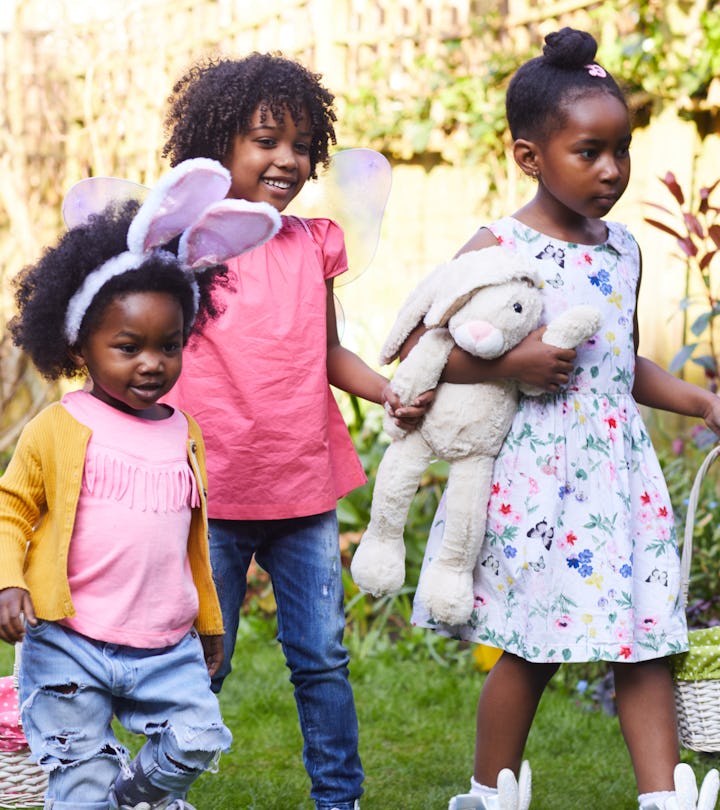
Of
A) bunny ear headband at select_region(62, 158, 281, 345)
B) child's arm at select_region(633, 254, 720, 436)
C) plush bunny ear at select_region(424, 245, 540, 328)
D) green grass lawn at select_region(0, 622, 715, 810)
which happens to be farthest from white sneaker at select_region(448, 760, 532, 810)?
bunny ear headband at select_region(62, 158, 281, 345)

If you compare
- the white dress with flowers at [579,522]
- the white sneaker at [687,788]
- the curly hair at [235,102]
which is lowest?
the white sneaker at [687,788]

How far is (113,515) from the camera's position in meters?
2.42

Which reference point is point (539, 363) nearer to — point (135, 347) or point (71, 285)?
point (135, 347)

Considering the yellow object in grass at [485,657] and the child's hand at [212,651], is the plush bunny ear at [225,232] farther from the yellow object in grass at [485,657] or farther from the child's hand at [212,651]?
the yellow object in grass at [485,657]

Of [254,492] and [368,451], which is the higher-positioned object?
[254,492]

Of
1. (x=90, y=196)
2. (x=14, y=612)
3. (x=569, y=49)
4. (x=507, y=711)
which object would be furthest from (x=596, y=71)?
(x=14, y=612)

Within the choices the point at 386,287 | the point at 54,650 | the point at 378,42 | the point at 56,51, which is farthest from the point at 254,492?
the point at 56,51

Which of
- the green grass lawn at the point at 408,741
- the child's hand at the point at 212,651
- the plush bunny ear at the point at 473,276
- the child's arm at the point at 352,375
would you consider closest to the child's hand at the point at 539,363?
the plush bunny ear at the point at 473,276

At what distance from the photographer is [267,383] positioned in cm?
284

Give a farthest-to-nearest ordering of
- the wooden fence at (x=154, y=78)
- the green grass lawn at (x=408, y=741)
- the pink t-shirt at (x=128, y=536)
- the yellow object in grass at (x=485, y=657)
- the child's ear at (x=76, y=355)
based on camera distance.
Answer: the wooden fence at (x=154, y=78) → the yellow object in grass at (x=485, y=657) → the green grass lawn at (x=408, y=741) → the child's ear at (x=76, y=355) → the pink t-shirt at (x=128, y=536)

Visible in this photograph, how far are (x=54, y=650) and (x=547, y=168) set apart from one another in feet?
4.68

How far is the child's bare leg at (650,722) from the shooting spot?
2781 millimetres

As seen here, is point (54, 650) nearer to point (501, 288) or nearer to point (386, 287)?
point (501, 288)

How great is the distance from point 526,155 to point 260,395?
79cm
